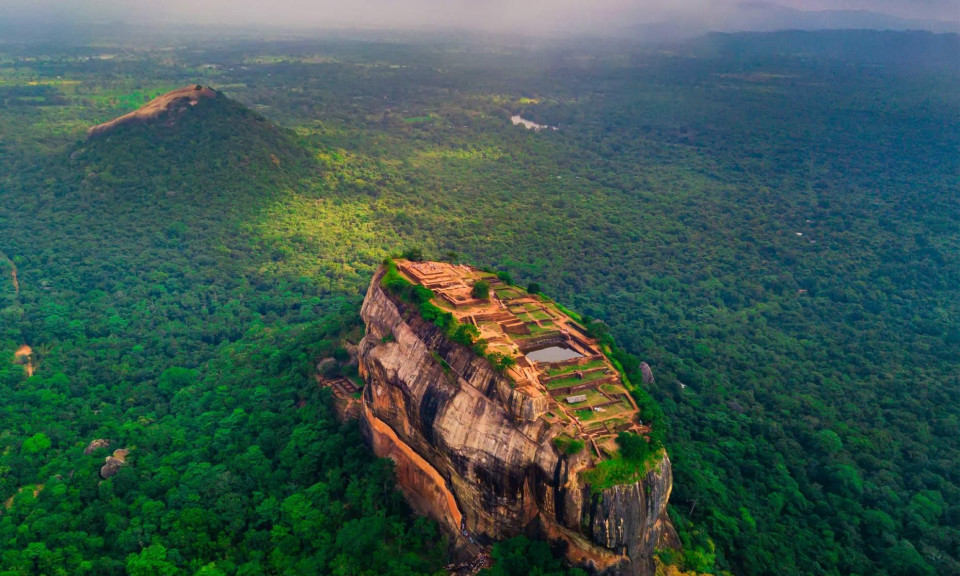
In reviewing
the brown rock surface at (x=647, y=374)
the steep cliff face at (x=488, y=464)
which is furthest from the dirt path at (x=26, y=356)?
the brown rock surface at (x=647, y=374)

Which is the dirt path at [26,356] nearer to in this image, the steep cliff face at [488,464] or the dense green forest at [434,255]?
→ the dense green forest at [434,255]

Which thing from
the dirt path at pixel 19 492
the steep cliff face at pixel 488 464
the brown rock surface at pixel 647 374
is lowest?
the dirt path at pixel 19 492

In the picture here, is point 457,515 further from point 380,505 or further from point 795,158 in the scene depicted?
point 795,158

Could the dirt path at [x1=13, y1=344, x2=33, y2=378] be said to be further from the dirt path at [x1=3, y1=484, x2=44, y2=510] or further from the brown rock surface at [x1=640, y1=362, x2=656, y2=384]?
the brown rock surface at [x1=640, y1=362, x2=656, y2=384]

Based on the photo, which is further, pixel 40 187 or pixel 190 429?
pixel 40 187

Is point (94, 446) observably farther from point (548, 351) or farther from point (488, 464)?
point (548, 351)

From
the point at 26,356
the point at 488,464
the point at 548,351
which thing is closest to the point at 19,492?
the point at 26,356

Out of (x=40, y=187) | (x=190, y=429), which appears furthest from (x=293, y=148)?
(x=190, y=429)
